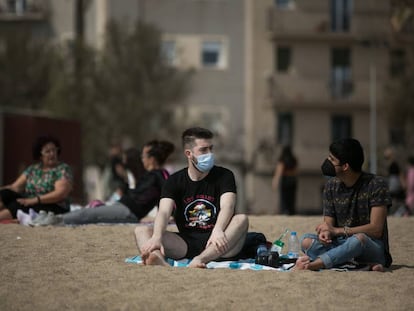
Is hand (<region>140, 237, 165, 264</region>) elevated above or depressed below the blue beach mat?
above

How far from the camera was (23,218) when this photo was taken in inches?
543

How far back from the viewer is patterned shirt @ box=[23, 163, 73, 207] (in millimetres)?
13703

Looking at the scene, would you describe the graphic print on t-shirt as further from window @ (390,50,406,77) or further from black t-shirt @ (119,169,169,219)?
window @ (390,50,406,77)

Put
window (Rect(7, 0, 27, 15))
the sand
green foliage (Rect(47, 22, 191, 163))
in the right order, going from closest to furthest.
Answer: the sand, green foliage (Rect(47, 22, 191, 163)), window (Rect(7, 0, 27, 15))

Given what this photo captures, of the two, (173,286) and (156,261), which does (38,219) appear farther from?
(173,286)

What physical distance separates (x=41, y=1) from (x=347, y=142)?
3668cm

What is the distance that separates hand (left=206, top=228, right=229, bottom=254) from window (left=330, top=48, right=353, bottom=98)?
116 ft

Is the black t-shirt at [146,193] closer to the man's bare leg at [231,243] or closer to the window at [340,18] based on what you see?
Result: the man's bare leg at [231,243]

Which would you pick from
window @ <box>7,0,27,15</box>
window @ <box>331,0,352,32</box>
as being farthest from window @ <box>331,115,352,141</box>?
window @ <box>7,0,27,15</box>

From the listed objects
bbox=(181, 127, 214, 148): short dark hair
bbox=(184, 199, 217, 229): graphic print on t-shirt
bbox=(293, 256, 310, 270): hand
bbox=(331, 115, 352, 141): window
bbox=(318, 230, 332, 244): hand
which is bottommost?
bbox=(331, 115, 352, 141): window

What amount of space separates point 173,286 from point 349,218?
202 centimetres

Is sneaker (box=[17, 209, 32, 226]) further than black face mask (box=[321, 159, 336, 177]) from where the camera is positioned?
Yes

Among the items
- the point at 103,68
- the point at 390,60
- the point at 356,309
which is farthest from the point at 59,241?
the point at 390,60

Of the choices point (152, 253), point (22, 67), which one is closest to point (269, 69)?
point (22, 67)
